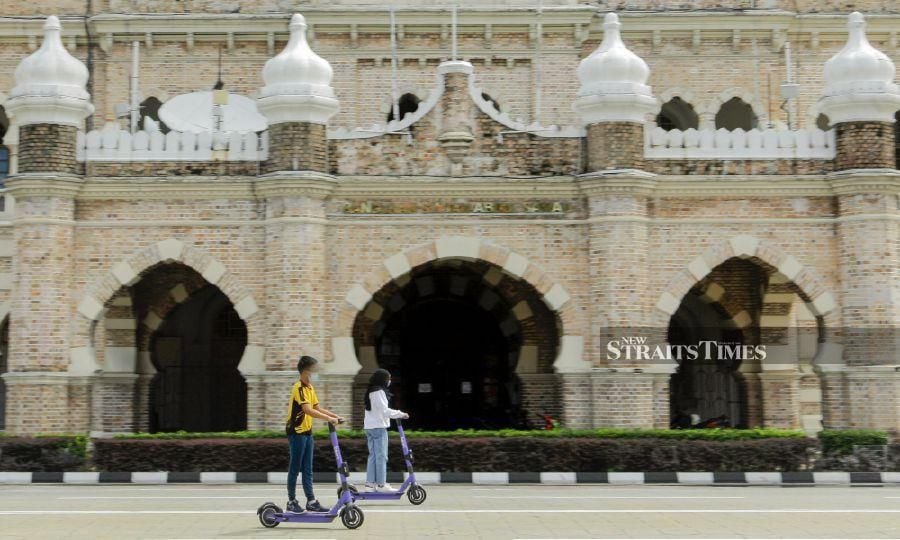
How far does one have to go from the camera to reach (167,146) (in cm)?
2228

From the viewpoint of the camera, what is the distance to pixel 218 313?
96.5 feet

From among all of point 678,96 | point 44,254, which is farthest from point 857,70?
point 44,254

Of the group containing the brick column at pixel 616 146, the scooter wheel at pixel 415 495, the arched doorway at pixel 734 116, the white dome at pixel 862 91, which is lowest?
the scooter wheel at pixel 415 495

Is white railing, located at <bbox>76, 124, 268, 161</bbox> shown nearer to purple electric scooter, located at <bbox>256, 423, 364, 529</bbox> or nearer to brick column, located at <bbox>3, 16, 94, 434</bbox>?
brick column, located at <bbox>3, 16, 94, 434</bbox>

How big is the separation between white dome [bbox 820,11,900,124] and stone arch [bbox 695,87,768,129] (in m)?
7.03

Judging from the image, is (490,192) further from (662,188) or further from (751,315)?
(751,315)

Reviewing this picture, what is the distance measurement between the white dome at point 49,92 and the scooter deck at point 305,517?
12.2m

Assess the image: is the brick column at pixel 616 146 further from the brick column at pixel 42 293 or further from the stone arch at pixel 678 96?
the brick column at pixel 42 293

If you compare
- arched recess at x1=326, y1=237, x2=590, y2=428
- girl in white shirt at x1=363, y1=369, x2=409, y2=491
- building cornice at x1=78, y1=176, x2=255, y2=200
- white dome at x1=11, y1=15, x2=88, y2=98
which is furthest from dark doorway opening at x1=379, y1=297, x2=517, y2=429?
girl in white shirt at x1=363, y1=369, x2=409, y2=491

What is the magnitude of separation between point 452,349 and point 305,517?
657 inches

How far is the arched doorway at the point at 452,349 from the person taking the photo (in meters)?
27.7

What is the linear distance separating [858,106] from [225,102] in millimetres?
12881

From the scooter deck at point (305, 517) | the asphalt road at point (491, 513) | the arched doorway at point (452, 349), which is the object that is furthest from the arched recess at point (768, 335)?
the scooter deck at point (305, 517)

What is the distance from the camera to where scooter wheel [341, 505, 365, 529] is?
1239 centimetres
